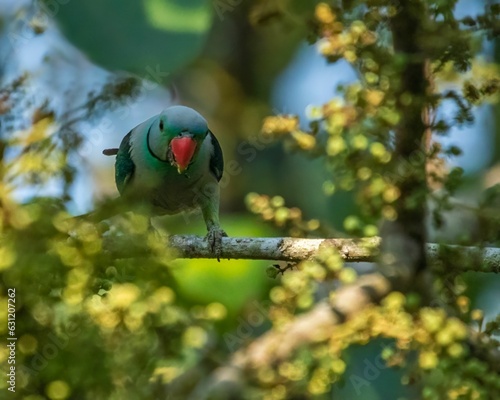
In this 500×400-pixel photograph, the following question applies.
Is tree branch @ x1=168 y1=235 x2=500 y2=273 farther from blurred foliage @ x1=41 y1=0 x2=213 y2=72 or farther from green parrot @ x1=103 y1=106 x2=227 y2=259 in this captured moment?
blurred foliage @ x1=41 y1=0 x2=213 y2=72

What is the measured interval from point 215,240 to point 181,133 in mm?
281

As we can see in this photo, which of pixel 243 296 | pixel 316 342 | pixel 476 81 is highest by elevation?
pixel 476 81

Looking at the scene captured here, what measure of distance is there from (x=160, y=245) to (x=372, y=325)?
687 millimetres

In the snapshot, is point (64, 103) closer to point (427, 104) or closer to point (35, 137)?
point (35, 137)

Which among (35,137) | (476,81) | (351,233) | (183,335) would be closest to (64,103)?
(35,137)

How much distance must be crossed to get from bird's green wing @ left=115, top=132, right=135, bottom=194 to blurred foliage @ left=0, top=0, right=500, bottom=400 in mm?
326

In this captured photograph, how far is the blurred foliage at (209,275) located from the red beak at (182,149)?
0.75 ft

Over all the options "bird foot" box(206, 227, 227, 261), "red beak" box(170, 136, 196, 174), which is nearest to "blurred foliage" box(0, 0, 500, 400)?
"bird foot" box(206, 227, 227, 261)

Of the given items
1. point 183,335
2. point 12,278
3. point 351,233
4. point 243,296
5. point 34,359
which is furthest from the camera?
point 243,296

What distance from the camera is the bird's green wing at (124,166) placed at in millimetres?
2104

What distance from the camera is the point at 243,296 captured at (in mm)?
2178

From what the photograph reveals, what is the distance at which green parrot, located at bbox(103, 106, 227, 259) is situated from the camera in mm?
1850

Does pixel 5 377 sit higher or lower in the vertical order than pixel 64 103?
lower

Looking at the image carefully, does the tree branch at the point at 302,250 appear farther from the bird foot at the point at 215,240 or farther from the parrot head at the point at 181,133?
the parrot head at the point at 181,133
